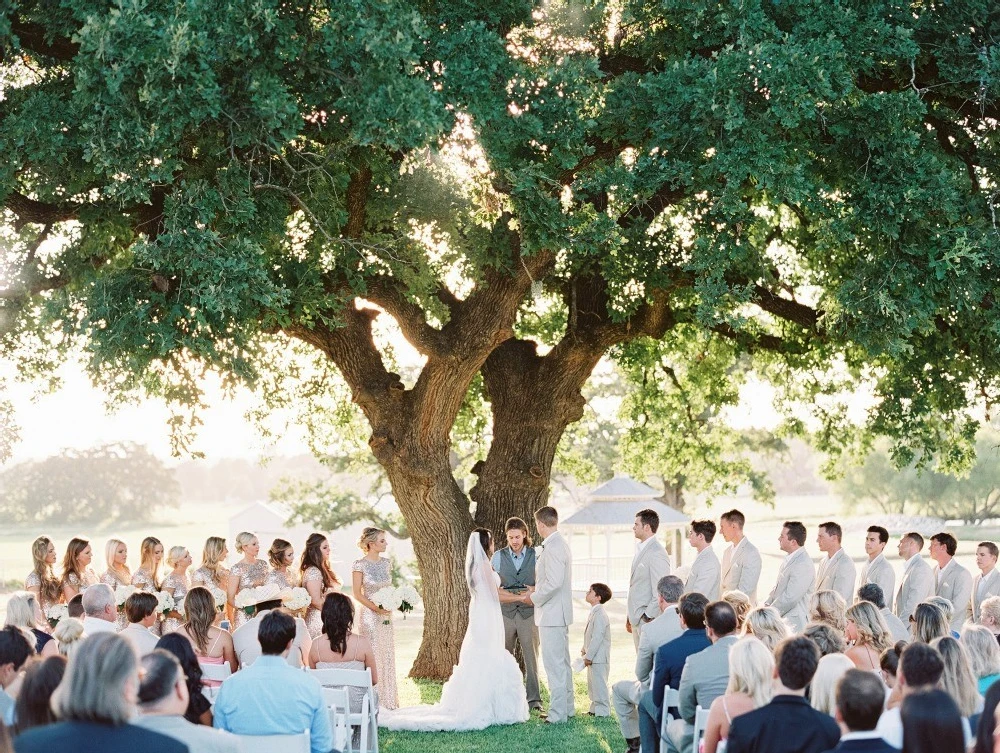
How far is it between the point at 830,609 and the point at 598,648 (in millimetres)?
4164

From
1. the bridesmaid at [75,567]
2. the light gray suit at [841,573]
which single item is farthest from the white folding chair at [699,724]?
the bridesmaid at [75,567]

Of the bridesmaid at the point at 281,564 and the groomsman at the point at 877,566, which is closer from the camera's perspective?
the bridesmaid at the point at 281,564

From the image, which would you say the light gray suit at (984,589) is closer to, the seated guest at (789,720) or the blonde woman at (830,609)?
the blonde woman at (830,609)

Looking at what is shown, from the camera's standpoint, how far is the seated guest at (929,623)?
7.20 m

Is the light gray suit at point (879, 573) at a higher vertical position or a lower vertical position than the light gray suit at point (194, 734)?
higher

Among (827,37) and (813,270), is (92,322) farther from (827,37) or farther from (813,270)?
(813,270)

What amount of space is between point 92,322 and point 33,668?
5523 mm

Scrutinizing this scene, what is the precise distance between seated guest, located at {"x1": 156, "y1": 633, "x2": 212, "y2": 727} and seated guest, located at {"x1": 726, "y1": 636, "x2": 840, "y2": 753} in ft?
9.44

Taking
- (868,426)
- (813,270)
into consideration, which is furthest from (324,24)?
(868,426)

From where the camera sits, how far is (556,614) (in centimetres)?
1191

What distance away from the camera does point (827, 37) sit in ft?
33.4

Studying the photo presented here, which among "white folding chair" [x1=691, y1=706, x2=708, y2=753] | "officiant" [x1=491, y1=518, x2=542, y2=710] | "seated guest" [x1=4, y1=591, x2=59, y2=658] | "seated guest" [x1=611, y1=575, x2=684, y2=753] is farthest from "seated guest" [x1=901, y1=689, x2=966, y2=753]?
"officiant" [x1=491, y1=518, x2=542, y2=710]

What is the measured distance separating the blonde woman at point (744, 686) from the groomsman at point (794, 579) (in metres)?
5.29

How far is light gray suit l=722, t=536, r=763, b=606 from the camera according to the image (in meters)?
11.7
